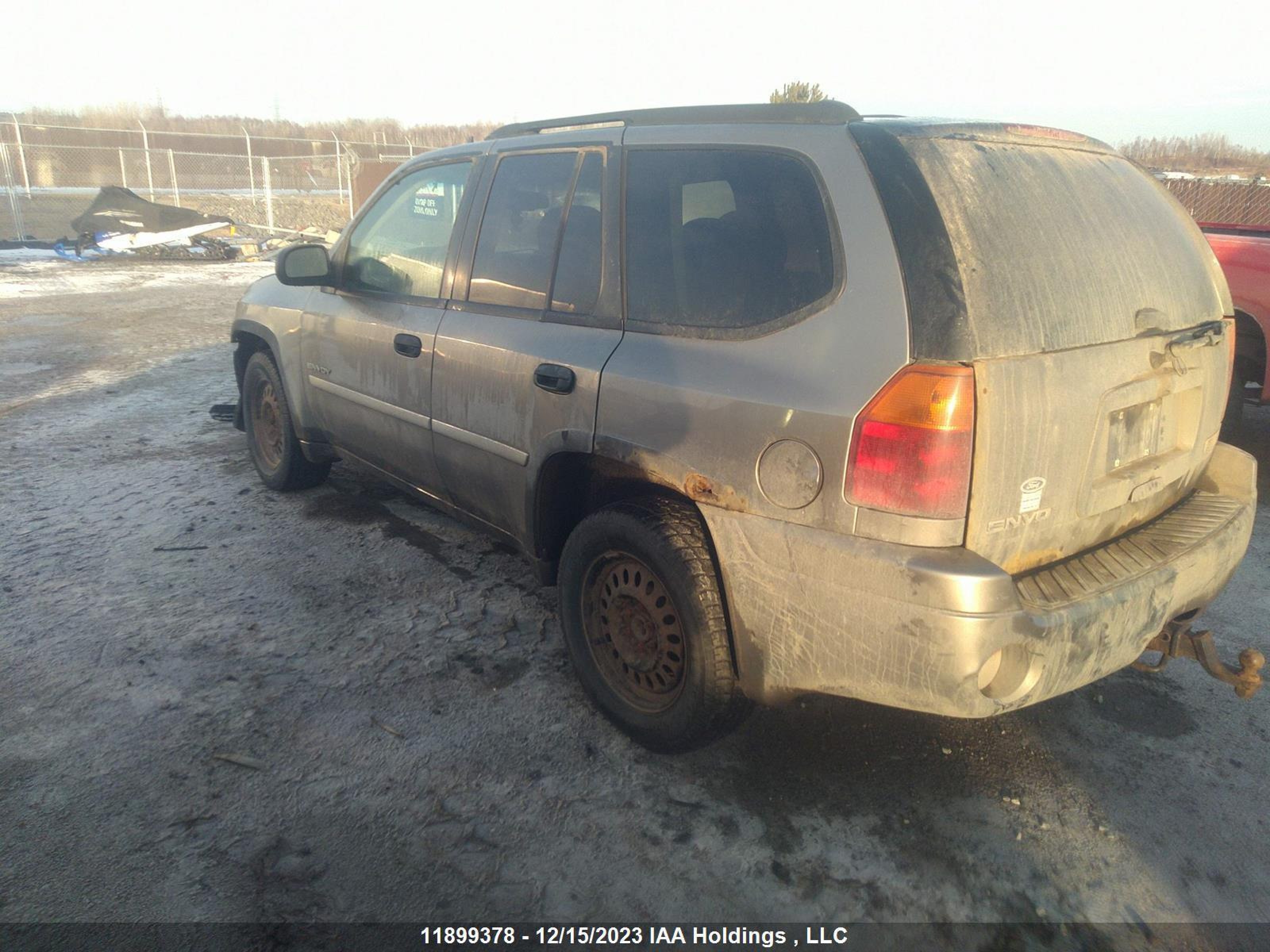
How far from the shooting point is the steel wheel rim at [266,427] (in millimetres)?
5109

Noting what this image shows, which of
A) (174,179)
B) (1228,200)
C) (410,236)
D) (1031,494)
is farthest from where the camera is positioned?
(174,179)

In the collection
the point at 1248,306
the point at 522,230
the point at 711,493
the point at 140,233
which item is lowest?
the point at 140,233

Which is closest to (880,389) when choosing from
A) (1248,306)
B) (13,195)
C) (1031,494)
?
(1031,494)

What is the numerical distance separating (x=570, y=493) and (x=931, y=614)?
1.43m

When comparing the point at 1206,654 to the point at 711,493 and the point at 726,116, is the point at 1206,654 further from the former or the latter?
the point at 726,116

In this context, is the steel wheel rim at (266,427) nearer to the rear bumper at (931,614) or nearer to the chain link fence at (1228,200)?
the rear bumper at (931,614)

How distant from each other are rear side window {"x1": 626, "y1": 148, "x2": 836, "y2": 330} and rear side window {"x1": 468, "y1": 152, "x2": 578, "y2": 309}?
390mm

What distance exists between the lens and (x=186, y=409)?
6957mm

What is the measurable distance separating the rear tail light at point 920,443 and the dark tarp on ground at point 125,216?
742 inches

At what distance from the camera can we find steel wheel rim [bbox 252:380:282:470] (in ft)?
16.8

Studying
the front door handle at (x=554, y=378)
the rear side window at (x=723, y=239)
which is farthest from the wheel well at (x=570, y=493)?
the rear side window at (x=723, y=239)

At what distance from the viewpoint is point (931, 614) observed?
2098 millimetres

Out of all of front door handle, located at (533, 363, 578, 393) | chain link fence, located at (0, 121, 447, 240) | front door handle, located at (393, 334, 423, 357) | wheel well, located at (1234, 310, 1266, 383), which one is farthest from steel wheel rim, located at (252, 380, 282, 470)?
chain link fence, located at (0, 121, 447, 240)

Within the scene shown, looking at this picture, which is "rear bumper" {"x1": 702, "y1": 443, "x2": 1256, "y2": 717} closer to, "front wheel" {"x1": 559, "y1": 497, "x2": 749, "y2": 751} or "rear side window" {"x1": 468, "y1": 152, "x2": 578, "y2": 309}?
"front wheel" {"x1": 559, "y1": 497, "x2": 749, "y2": 751}
